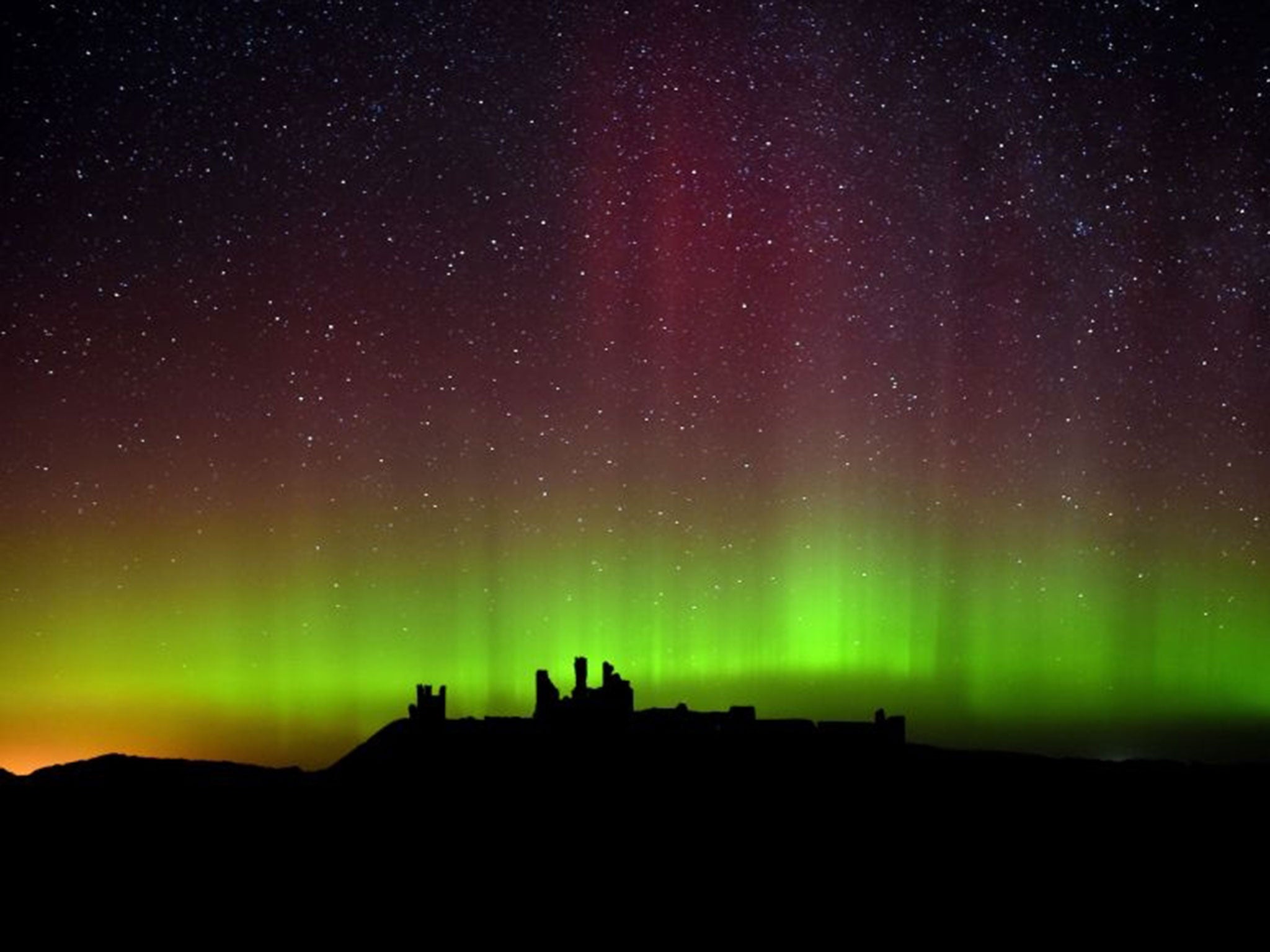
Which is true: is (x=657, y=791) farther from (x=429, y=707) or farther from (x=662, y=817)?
(x=429, y=707)

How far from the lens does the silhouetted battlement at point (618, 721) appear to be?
26.1 meters

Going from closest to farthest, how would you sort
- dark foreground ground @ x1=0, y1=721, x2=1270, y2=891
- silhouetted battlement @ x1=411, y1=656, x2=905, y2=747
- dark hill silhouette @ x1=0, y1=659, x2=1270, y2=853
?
dark foreground ground @ x1=0, y1=721, x2=1270, y2=891 → dark hill silhouette @ x1=0, y1=659, x2=1270, y2=853 → silhouetted battlement @ x1=411, y1=656, x2=905, y2=747

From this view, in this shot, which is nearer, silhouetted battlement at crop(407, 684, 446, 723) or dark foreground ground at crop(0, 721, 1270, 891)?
dark foreground ground at crop(0, 721, 1270, 891)

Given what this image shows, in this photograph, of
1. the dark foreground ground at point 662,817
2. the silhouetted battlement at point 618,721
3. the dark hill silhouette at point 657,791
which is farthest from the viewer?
the silhouetted battlement at point 618,721

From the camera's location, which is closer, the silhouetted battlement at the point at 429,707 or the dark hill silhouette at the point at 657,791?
the dark hill silhouette at the point at 657,791

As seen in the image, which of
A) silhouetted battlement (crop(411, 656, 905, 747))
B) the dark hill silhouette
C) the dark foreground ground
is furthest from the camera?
silhouetted battlement (crop(411, 656, 905, 747))

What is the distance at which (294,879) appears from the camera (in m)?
18.0

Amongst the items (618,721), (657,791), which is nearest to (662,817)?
(657,791)

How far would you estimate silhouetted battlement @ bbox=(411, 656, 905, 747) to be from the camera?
26.1 m

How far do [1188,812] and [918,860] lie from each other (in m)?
9.24

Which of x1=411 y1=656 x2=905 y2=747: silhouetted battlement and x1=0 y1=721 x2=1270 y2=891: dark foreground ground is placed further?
x1=411 y1=656 x2=905 y2=747: silhouetted battlement

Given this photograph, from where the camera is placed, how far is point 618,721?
1025 inches

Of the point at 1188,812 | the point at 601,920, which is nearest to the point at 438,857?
the point at 601,920

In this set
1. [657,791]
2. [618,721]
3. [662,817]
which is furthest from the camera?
[618,721]
